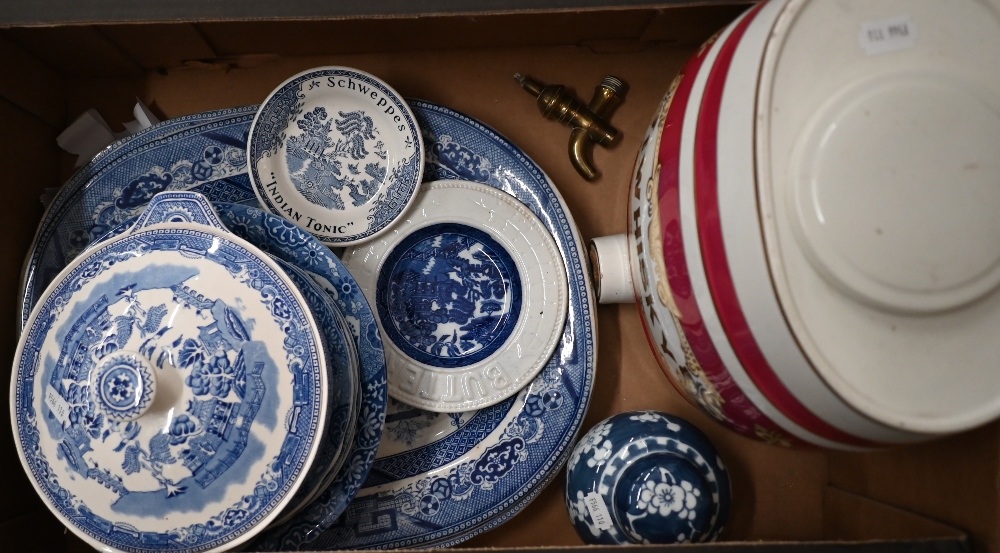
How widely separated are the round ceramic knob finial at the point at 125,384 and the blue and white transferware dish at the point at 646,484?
0.50 meters

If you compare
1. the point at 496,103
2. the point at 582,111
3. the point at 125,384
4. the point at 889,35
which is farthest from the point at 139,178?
the point at 889,35

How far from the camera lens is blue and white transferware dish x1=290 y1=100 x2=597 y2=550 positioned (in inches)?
33.9

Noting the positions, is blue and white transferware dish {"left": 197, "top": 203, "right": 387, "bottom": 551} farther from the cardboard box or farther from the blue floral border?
the cardboard box

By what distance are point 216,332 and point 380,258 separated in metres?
0.28

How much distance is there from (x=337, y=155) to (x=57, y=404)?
1.47ft

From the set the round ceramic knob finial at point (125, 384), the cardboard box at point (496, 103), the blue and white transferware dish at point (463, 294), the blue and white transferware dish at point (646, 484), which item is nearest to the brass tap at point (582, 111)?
the cardboard box at point (496, 103)

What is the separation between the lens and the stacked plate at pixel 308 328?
0.64 meters

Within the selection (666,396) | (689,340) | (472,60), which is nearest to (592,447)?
(666,396)

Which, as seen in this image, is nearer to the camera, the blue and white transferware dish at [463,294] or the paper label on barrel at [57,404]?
the paper label on barrel at [57,404]

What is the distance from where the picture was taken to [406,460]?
88cm

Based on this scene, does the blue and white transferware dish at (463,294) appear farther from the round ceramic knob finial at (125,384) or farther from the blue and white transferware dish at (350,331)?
the round ceramic knob finial at (125,384)

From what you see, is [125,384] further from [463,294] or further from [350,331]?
[463,294]

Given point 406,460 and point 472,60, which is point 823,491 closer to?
point 406,460

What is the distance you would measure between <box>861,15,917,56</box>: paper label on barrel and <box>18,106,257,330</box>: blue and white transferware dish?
2.40ft
